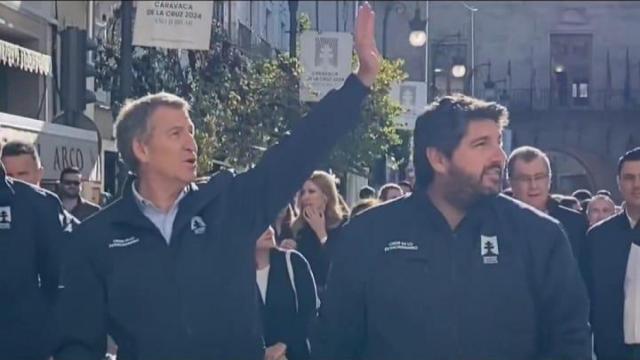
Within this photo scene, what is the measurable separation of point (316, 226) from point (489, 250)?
4738 millimetres

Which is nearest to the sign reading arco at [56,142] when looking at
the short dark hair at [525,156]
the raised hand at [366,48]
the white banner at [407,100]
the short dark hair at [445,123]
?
the short dark hair at [525,156]

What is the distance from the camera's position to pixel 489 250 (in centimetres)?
557

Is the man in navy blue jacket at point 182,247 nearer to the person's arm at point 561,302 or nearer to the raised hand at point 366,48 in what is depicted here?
the raised hand at point 366,48

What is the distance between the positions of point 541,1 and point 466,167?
65.6 feet

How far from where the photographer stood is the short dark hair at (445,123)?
5727 mm

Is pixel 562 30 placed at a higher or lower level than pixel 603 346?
higher

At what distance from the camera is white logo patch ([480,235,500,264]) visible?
18.2 ft

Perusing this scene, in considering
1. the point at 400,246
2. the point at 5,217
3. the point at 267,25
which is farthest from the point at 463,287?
the point at 267,25

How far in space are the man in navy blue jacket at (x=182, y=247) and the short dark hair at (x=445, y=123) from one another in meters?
0.33

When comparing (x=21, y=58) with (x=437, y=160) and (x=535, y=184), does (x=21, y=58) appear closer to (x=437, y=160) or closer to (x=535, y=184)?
(x=535, y=184)

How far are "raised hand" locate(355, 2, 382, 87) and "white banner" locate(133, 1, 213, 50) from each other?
7064mm

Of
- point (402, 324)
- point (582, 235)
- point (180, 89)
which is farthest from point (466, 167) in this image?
point (180, 89)

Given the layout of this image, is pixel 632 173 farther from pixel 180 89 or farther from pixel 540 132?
pixel 540 132

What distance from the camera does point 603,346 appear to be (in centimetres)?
771
